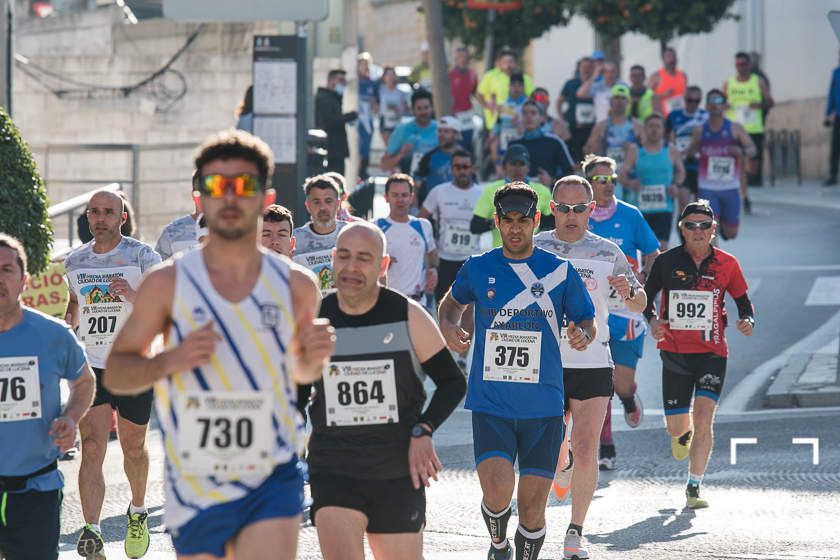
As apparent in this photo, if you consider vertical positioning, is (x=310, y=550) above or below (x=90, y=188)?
below

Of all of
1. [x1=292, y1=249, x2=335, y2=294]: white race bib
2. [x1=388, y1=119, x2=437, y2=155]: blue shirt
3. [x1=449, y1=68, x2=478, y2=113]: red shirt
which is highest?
[x1=449, y1=68, x2=478, y2=113]: red shirt

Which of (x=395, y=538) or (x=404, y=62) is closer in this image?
(x=395, y=538)

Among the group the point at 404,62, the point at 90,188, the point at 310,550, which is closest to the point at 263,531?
the point at 310,550

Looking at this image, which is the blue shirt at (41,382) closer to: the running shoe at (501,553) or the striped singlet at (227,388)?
the striped singlet at (227,388)

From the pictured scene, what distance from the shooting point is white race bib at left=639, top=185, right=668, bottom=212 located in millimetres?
19125

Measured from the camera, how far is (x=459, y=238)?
16484mm

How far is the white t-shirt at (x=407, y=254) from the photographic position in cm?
1442

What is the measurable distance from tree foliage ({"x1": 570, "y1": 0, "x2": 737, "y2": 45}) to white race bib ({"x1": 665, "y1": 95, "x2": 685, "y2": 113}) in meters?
7.87

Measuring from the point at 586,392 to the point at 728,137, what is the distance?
11.4 meters

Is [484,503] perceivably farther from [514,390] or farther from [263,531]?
[263,531]

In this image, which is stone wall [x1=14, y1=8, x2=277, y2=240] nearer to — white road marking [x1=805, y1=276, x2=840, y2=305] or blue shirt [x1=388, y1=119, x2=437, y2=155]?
blue shirt [x1=388, y1=119, x2=437, y2=155]

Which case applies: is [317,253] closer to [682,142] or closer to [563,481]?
[563,481]

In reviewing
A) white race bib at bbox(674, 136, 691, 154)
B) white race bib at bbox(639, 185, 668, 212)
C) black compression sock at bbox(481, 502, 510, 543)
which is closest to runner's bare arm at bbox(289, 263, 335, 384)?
black compression sock at bbox(481, 502, 510, 543)

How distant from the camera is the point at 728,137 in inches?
829
